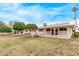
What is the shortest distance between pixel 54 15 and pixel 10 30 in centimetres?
57

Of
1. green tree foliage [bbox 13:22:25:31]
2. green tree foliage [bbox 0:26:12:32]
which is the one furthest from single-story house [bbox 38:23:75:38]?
green tree foliage [bbox 0:26:12:32]

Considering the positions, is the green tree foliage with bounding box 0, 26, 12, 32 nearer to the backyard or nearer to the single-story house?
the backyard

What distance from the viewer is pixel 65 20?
210 inches

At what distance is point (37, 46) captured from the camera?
533cm

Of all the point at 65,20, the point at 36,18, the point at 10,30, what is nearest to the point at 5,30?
the point at 10,30

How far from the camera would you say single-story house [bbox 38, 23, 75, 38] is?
5.30 meters

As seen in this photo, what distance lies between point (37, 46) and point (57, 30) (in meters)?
0.31

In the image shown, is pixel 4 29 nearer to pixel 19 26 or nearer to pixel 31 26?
pixel 19 26

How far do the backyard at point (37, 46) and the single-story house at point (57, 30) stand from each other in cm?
6

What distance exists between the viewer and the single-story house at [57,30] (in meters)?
5.30

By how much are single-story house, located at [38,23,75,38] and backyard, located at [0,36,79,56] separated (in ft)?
0.18

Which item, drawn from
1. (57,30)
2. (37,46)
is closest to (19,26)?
(37,46)

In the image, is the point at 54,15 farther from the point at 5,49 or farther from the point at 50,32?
the point at 5,49

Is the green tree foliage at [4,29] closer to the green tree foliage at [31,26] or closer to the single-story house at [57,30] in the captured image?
the green tree foliage at [31,26]
